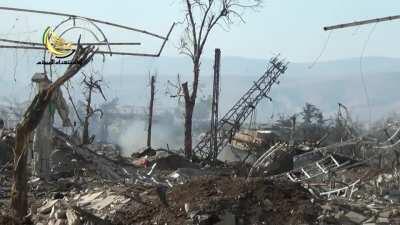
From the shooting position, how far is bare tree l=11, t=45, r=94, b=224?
26.6 feet

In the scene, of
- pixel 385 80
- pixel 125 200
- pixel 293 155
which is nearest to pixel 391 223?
pixel 125 200

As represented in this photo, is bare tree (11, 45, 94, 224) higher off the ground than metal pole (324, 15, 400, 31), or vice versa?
metal pole (324, 15, 400, 31)

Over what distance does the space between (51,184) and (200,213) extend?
19.9 ft

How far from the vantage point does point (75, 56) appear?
812 cm

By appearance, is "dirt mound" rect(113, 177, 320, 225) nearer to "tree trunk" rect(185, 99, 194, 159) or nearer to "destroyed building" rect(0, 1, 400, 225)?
"destroyed building" rect(0, 1, 400, 225)

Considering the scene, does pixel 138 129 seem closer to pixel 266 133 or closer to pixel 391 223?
pixel 266 133

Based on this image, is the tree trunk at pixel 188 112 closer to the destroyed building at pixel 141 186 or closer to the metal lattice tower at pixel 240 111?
the metal lattice tower at pixel 240 111

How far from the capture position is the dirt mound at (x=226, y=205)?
8102mm

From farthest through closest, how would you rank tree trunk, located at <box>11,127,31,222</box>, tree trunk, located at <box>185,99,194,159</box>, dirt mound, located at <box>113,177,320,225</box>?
tree trunk, located at <box>185,99,194,159</box> → tree trunk, located at <box>11,127,31,222</box> → dirt mound, located at <box>113,177,320,225</box>

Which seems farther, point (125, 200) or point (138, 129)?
point (138, 129)

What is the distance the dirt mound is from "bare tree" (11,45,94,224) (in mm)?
1426
